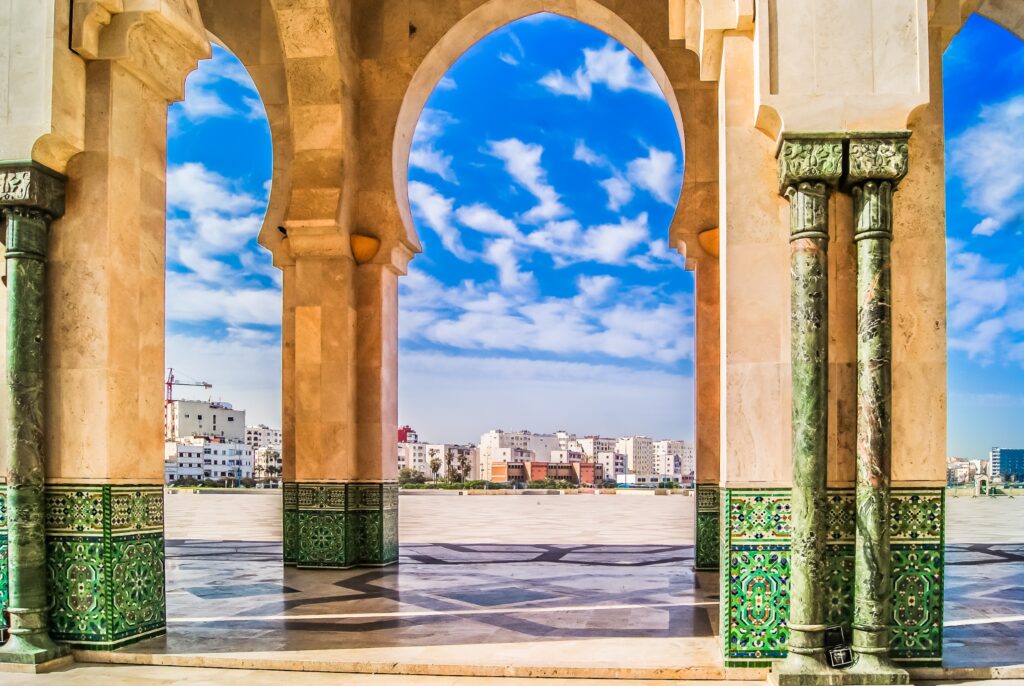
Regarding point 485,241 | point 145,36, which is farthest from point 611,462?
point 145,36

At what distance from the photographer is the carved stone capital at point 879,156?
185 inches

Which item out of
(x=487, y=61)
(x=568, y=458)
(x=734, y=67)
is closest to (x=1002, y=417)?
(x=734, y=67)

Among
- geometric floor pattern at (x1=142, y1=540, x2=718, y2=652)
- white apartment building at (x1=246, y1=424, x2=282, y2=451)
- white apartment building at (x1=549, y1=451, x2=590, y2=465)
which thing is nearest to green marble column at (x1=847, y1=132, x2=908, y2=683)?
geometric floor pattern at (x1=142, y1=540, x2=718, y2=652)

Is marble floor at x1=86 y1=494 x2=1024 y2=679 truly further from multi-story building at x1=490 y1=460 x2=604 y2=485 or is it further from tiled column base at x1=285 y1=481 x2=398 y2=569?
multi-story building at x1=490 y1=460 x2=604 y2=485

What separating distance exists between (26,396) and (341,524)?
3.93 metres

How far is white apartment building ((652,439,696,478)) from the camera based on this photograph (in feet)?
497

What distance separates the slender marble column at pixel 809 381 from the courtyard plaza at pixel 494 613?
1.29ft

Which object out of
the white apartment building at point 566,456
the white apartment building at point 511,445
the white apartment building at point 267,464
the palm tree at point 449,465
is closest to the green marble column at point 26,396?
the white apartment building at point 267,464

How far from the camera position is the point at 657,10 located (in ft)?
29.7

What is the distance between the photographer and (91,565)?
530 centimetres

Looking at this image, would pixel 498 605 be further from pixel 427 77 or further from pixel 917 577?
pixel 427 77

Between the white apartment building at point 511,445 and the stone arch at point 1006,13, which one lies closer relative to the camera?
the stone arch at point 1006,13

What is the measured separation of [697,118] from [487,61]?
75.9m

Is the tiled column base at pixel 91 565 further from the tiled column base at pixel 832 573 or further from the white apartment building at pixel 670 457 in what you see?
the white apartment building at pixel 670 457
